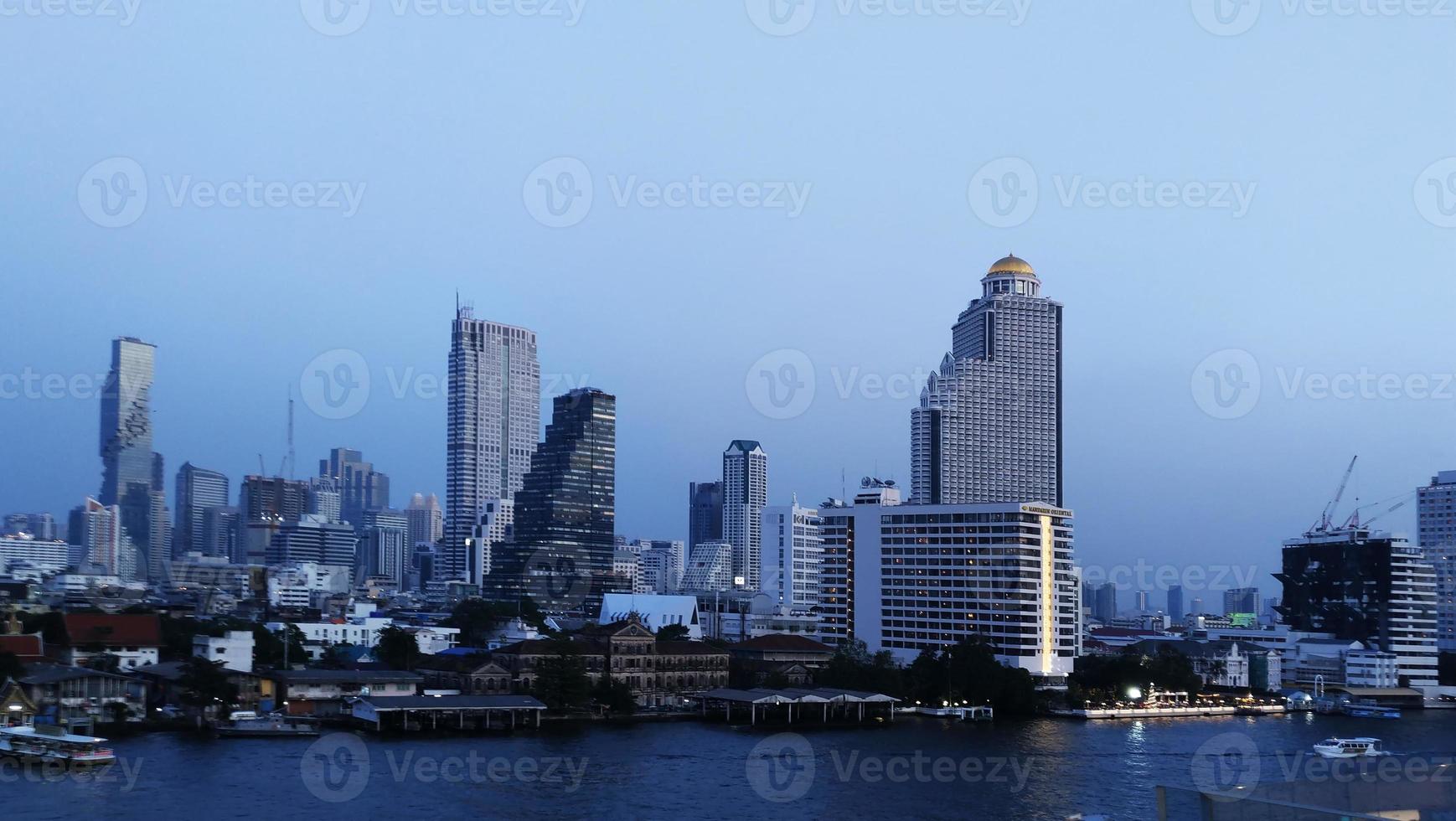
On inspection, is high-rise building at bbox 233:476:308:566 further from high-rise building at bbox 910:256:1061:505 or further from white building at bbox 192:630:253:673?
white building at bbox 192:630:253:673

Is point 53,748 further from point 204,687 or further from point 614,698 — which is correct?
point 614,698

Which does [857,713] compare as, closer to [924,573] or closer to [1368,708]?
[924,573]

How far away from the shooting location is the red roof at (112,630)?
37.6 meters

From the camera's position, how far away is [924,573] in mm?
55375

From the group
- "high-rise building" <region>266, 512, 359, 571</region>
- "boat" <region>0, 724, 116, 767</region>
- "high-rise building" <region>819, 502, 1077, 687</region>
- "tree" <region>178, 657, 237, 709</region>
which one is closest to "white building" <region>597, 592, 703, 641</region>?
"high-rise building" <region>819, 502, 1077, 687</region>

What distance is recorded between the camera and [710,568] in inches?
4924

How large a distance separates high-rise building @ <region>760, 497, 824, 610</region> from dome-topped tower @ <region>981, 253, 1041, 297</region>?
2476 cm

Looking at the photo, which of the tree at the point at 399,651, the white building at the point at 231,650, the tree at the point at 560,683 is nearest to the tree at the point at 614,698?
the tree at the point at 560,683

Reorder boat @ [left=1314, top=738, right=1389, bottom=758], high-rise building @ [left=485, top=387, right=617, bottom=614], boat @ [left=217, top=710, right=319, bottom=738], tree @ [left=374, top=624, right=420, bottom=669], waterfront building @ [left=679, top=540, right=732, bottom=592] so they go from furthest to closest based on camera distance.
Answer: waterfront building @ [left=679, top=540, right=732, bottom=592]
high-rise building @ [left=485, top=387, right=617, bottom=614]
tree @ [left=374, top=624, right=420, bottom=669]
boat @ [left=1314, top=738, right=1389, bottom=758]
boat @ [left=217, top=710, right=319, bottom=738]

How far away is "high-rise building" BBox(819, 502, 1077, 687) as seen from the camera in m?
51.7

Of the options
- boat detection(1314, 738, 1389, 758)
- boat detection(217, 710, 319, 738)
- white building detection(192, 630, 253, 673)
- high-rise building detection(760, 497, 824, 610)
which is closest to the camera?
boat detection(217, 710, 319, 738)

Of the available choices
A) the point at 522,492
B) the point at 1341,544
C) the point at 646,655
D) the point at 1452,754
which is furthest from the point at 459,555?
the point at 1452,754

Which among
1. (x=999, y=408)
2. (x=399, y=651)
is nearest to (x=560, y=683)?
(x=399, y=651)

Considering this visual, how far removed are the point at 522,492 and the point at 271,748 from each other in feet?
288
